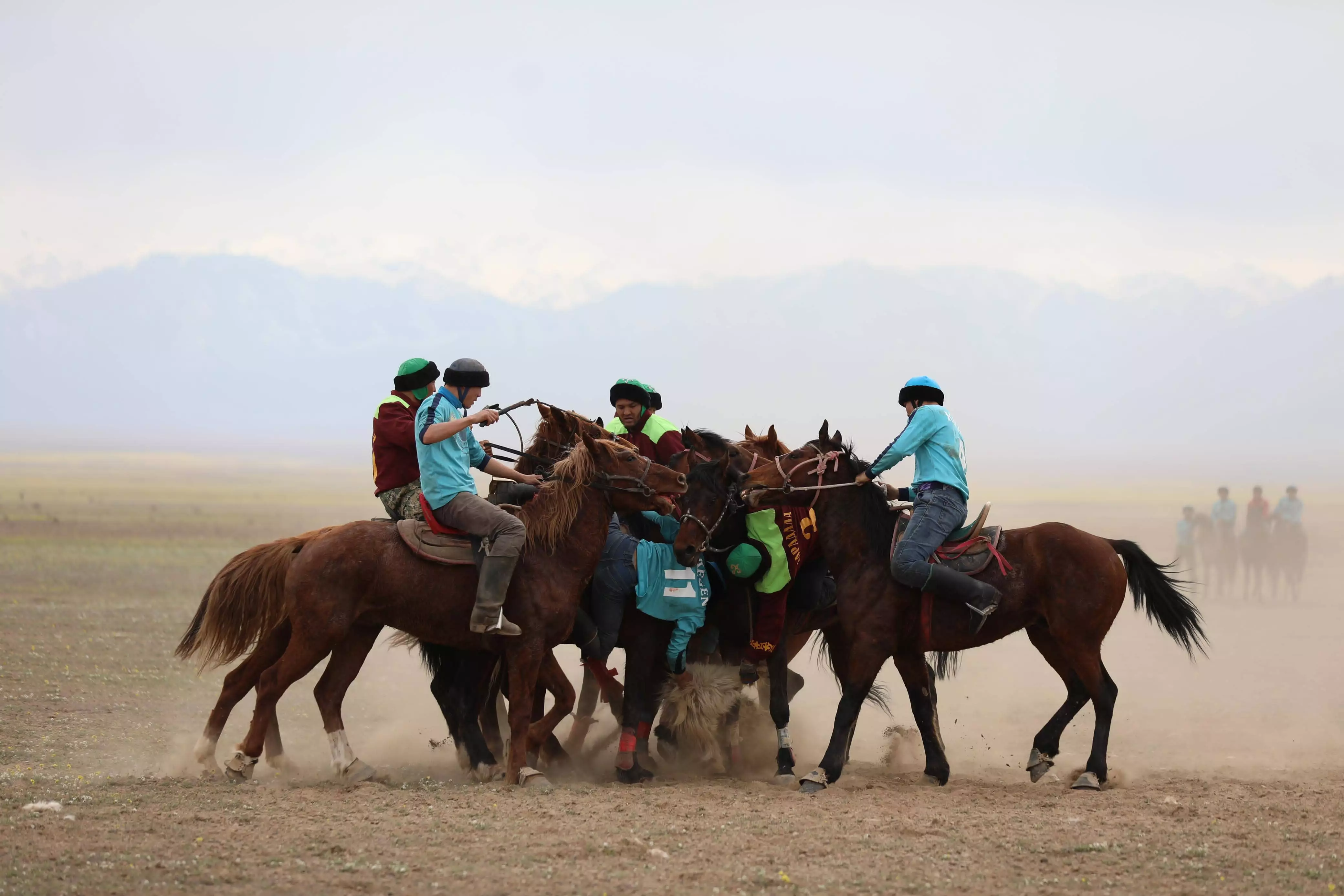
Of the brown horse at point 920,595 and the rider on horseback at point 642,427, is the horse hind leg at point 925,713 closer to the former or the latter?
the brown horse at point 920,595

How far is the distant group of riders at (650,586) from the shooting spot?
308 inches

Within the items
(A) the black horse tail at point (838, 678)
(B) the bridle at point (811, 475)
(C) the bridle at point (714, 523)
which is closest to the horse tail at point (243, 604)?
(C) the bridle at point (714, 523)

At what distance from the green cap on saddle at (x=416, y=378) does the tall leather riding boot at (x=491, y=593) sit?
1443 millimetres

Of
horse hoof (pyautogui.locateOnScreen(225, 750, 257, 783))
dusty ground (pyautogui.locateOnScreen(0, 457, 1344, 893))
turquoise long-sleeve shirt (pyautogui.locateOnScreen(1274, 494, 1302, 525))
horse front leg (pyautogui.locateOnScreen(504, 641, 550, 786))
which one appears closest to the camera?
dusty ground (pyautogui.locateOnScreen(0, 457, 1344, 893))

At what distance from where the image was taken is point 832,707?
1253 centimetres

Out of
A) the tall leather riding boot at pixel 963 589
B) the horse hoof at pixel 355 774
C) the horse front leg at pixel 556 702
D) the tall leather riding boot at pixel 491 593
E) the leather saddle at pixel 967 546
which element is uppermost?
the leather saddle at pixel 967 546

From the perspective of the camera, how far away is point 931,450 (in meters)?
8.31

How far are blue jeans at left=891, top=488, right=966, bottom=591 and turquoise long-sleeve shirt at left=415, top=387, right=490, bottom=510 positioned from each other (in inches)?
105

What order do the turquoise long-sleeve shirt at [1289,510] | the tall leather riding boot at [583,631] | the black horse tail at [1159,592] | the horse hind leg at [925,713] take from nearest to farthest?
the horse hind leg at [925,713] < the tall leather riding boot at [583,631] < the black horse tail at [1159,592] < the turquoise long-sleeve shirt at [1289,510]

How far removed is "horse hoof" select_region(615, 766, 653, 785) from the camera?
8148mm

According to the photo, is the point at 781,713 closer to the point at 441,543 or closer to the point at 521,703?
the point at 521,703

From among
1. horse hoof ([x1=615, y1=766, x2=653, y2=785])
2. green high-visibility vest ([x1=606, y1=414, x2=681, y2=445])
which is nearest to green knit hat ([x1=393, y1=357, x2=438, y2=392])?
green high-visibility vest ([x1=606, y1=414, x2=681, y2=445])

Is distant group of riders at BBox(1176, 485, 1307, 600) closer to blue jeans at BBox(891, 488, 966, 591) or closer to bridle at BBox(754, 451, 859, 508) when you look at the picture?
blue jeans at BBox(891, 488, 966, 591)

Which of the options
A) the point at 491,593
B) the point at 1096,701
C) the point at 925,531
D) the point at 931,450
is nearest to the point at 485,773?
the point at 491,593
